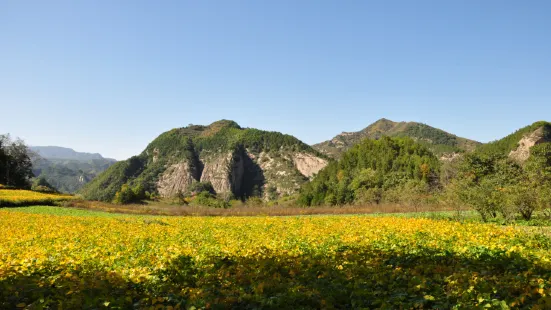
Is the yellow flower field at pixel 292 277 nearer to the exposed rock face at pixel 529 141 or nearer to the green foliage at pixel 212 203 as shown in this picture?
the green foliage at pixel 212 203

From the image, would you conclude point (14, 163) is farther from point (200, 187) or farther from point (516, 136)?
point (516, 136)

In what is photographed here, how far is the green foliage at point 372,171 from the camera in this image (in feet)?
305

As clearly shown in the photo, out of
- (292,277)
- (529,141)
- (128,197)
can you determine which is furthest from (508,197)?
(529,141)

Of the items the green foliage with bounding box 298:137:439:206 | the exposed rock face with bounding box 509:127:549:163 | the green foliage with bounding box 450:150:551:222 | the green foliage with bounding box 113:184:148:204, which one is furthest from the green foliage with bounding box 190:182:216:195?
the green foliage with bounding box 450:150:551:222

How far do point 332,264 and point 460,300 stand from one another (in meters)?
3.62

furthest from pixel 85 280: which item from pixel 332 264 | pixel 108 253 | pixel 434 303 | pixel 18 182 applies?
pixel 18 182

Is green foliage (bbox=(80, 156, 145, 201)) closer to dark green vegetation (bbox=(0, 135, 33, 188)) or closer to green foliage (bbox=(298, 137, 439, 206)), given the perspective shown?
dark green vegetation (bbox=(0, 135, 33, 188))

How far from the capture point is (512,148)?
12150 centimetres

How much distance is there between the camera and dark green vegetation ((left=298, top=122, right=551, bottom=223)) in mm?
23188

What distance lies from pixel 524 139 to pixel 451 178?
78.5 meters

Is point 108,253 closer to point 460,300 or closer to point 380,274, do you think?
point 380,274

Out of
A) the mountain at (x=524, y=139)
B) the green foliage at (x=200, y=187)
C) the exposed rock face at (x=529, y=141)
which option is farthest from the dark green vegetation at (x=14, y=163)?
the exposed rock face at (x=529, y=141)

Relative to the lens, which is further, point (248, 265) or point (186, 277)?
point (248, 265)

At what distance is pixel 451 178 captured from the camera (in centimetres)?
7156
